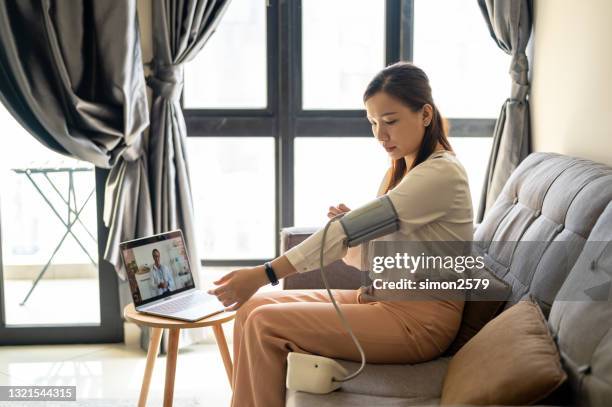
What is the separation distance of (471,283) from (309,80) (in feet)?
5.28

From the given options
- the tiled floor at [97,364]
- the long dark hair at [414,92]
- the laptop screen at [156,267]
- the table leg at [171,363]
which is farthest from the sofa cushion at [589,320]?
the tiled floor at [97,364]

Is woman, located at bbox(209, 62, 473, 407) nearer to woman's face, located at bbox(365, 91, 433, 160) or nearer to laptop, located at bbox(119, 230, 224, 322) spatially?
woman's face, located at bbox(365, 91, 433, 160)

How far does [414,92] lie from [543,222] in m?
0.53

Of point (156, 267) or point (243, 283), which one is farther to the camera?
point (156, 267)

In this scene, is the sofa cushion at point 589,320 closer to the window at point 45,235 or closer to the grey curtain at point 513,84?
the grey curtain at point 513,84

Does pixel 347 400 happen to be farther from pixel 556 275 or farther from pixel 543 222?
pixel 543 222

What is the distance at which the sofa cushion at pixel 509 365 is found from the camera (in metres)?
1.28

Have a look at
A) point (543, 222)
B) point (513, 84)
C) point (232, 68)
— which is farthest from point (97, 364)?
point (513, 84)

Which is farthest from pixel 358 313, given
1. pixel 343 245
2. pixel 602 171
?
pixel 602 171

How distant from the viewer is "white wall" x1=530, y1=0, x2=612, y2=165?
82.8 inches

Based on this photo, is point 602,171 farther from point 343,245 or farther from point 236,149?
point 236,149

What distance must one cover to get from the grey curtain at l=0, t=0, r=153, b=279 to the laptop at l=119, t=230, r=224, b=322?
69cm

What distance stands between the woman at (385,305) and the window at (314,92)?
51.7 inches

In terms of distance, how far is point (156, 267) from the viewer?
2217mm
